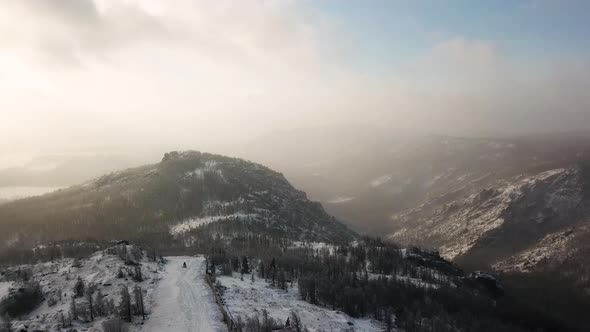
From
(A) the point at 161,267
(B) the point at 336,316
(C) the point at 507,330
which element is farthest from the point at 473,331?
(A) the point at 161,267

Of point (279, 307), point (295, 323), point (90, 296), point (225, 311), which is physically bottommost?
point (279, 307)

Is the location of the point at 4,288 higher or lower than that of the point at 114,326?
lower

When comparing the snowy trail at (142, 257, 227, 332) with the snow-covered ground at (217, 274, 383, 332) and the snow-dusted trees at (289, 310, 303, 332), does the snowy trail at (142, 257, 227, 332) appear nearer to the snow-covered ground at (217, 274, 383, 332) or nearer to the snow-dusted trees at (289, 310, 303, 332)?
the snow-covered ground at (217, 274, 383, 332)

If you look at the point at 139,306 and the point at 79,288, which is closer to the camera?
the point at 139,306

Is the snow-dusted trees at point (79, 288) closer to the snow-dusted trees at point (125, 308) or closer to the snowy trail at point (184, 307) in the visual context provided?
the snowy trail at point (184, 307)

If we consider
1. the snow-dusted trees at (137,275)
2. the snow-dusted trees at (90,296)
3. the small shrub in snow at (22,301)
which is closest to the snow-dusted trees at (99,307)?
the snow-dusted trees at (90,296)

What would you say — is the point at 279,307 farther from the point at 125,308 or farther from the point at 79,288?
the point at 79,288

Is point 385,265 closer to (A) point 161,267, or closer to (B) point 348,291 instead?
Answer: (B) point 348,291

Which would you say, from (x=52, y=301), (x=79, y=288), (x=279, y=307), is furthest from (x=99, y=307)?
(x=279, y=307)

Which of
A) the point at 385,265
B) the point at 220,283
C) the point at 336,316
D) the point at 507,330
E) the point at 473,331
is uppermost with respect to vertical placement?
the point at 220,283
